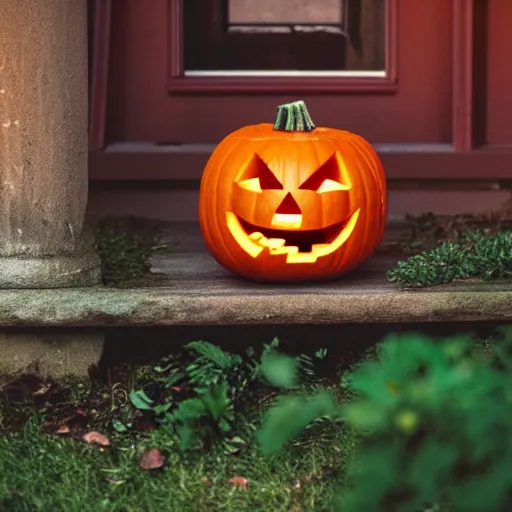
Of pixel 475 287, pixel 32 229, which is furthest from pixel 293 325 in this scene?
pixel 32 229

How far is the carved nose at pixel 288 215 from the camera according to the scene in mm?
3783

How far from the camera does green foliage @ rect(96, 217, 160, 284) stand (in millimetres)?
4082

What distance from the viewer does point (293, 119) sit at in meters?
3.95

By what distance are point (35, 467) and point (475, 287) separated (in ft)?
5.52

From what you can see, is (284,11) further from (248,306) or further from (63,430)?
(63,430)

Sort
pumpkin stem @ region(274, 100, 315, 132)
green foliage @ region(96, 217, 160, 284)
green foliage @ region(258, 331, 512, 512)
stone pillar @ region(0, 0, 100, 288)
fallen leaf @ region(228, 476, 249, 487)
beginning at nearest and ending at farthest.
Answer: green foliage @ region(258, 331, 512, 512) → fallen leaf @ region(228, 476, 249, 487) → stone pillar @ region(0, 0, 100, 288) → pumpkin stem @ region(274, 100, 315, 132) → green foliage @ region(96, 217, 160, 284)

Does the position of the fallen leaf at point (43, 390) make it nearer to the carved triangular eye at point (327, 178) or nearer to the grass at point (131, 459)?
the grass at point (131, 459)

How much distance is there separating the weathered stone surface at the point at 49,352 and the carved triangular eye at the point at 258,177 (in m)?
0.77

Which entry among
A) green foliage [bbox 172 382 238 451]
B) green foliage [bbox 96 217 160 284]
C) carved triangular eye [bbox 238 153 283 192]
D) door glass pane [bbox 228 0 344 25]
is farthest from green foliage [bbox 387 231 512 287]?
door glass pane [bbox 228 0 344 25]

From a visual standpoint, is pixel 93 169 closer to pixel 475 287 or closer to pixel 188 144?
pixel 188 144

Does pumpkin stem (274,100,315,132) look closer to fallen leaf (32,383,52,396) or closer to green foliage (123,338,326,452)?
green foliage (123,338,326,452)

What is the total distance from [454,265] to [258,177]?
32.3 inches

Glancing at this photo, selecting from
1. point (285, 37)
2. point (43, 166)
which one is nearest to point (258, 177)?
point (43, 166)

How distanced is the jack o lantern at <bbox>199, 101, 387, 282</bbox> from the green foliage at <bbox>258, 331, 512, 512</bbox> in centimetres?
171
